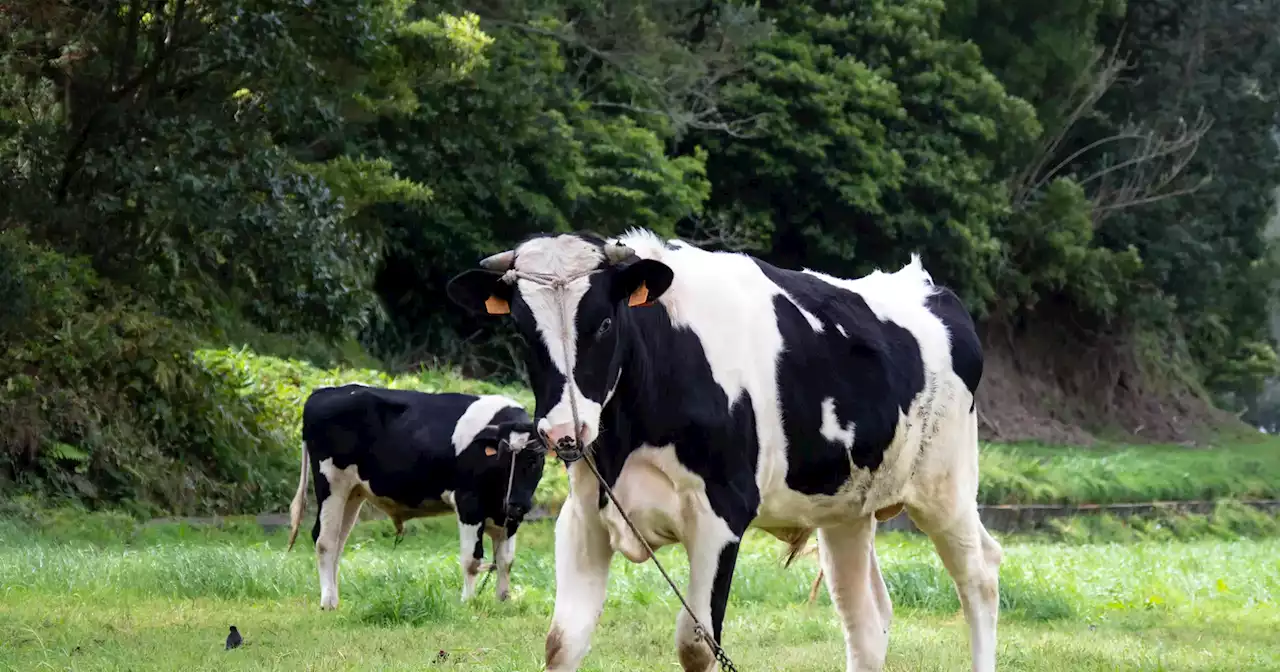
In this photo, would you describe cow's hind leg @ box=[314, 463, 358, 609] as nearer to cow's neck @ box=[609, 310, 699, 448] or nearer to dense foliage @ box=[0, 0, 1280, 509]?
dense foliage @ box=[0, 0, 1280, 509]

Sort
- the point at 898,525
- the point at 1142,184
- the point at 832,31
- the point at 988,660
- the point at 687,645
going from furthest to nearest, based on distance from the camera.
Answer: the point at 1142,184
the point at 832,31
the point at 898,525
the point at 988,660
the point at 687,645

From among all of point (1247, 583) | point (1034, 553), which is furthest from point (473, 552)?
point (1034, 553)

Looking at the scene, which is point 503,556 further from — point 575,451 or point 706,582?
point 575,451

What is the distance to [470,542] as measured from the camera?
12305mm

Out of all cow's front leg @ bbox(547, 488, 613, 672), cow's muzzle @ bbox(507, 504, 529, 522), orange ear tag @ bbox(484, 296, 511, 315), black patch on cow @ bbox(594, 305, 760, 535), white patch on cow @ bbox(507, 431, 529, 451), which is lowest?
cow's muzzle @ bbox(507, 504, 529, 522)

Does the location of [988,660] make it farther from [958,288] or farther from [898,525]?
[958,288]

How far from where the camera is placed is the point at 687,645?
243 inches

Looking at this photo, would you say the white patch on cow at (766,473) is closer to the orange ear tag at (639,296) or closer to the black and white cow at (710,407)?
the black and white cow at (710,407)

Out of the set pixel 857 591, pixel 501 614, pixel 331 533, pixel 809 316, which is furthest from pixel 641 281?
pixel 331 533

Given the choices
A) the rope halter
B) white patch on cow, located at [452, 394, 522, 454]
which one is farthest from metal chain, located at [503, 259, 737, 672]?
white patch on cow, located at [452, 394, 522, 454]

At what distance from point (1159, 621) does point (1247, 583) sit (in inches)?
131

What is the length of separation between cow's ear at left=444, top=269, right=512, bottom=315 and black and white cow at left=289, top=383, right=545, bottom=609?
6.05 meters

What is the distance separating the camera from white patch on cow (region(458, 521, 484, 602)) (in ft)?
39.2

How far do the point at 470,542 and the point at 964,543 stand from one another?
5234 mm
